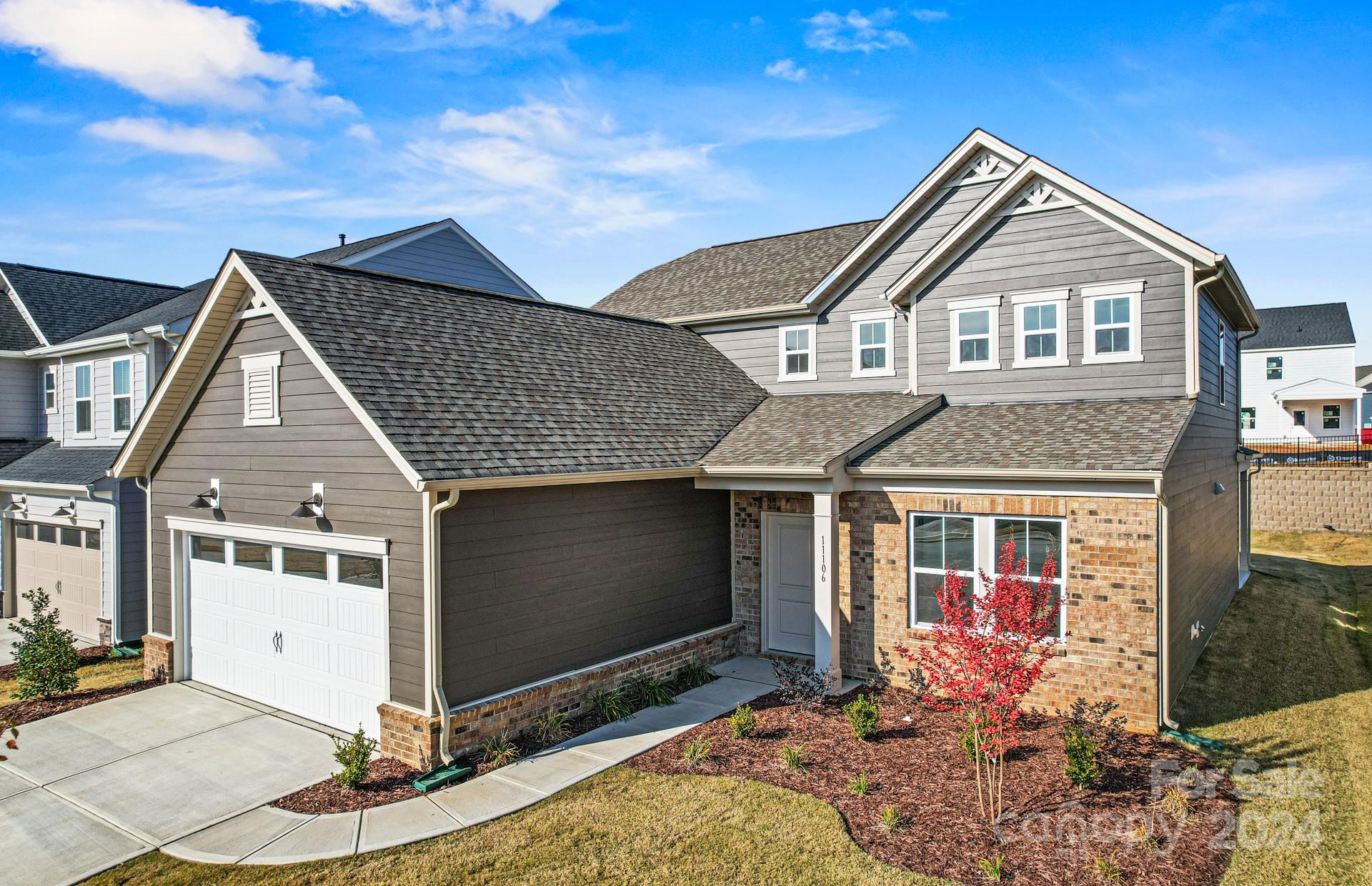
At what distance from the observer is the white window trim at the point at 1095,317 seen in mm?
12406

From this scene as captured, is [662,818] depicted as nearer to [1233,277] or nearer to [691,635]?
[691,635]

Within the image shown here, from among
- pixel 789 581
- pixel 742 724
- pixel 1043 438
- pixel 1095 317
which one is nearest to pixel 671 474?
pixel 789 581

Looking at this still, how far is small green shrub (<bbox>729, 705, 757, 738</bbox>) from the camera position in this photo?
955 cm

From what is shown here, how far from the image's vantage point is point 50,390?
18.8m

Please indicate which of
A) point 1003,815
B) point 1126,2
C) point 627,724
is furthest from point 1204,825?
point 1126,2

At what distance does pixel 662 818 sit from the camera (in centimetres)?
751

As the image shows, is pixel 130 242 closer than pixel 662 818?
No

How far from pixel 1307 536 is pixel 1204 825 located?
24.1 metres

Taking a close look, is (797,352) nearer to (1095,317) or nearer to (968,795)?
(1095,317)

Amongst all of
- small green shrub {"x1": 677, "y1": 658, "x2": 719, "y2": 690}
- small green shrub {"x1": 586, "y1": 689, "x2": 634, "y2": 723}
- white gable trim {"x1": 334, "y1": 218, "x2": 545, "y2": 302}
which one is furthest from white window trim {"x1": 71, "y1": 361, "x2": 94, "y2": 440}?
small green shrub {"x1": 677, "y1": 658, "x2": 719, "y2": 690}

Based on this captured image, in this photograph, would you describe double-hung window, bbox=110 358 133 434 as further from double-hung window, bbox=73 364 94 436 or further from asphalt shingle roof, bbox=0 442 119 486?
double-hung window, bbox=73 364 94 436

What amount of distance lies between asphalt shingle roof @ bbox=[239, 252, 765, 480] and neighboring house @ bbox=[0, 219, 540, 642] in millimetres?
3460

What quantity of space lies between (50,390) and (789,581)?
1827cm

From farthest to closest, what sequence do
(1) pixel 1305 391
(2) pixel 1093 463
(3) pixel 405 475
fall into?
(1) pixel 1305 391 < (2) pixel 1093 463 < (3) pixel 405 475
